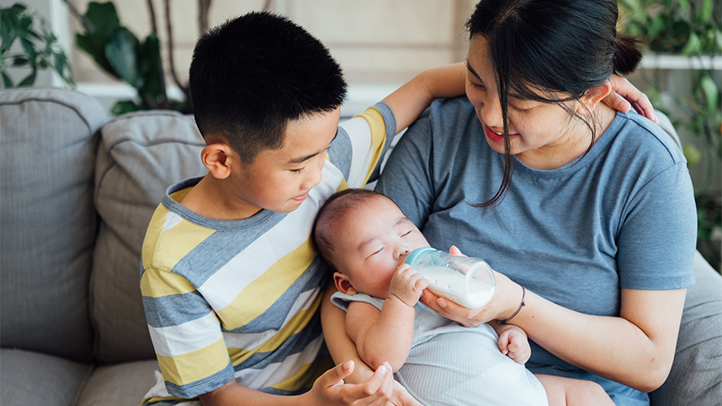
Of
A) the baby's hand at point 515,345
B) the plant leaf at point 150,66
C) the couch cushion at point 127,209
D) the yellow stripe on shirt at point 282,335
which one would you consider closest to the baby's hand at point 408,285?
the baby's hand at point 515,345

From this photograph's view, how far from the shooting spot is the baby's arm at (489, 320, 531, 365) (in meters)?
0.99

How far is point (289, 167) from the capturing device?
95 centimetres

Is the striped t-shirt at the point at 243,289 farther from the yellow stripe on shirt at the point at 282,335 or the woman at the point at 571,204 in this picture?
the woman at the point at 571,204

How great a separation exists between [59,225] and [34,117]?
341 millimetres

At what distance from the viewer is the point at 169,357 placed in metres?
0.98

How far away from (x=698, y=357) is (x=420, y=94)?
0.90 m

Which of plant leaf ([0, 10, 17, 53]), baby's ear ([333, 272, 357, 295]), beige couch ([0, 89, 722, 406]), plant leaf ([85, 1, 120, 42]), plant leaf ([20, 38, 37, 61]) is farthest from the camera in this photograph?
plant leaf ([85, 1, 120, 42])

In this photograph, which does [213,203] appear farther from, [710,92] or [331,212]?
[710,92]

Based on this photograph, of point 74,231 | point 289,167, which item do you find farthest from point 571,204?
point 74,231

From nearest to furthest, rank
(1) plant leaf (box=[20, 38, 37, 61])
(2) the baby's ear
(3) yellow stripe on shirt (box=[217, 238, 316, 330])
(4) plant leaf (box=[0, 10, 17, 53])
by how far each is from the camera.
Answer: (3) yellow stripe on shirt (box=[217, 238, 316, 330]), (2) the baby's ear, (4) plant leaf (box=[0, 10, 17, 53]), (1) plant leaf (box=[20, 38, 37, 61])

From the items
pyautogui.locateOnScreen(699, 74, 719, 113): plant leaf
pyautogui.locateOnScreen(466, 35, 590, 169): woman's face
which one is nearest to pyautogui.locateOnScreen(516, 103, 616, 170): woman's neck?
pyautogui.locateOnScreen(466, 35, 590, 169): woman's face

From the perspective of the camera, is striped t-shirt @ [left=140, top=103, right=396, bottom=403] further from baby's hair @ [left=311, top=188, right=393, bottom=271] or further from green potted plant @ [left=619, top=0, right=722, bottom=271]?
green potted plant @ [left=619, top=0, right=722, bottom=271]

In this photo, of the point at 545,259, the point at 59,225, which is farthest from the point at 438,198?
the point at 59,225

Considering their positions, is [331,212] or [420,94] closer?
[331,212]
